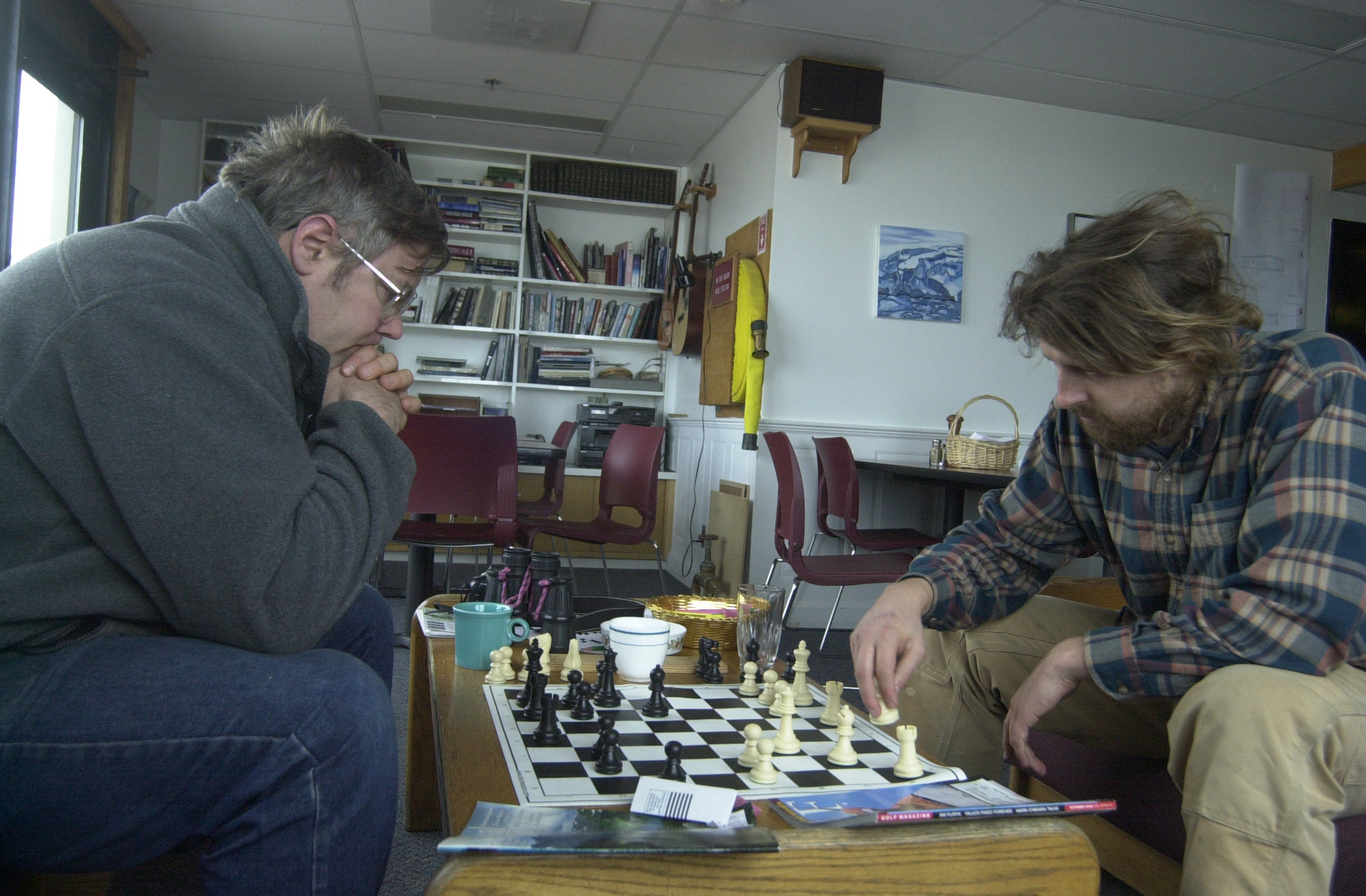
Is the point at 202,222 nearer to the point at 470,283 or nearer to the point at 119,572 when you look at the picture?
the point at 119,572

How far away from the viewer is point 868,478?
444 cm

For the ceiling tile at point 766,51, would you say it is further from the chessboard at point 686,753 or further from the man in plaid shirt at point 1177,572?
the chessboard at point 686,753

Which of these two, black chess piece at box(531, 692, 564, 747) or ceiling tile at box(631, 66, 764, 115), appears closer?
black chess piece at box(531, 692, 564, 747)

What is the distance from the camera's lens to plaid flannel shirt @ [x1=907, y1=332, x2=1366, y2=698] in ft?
3.28

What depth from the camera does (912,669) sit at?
3.97 feet

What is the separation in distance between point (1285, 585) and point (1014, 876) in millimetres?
459

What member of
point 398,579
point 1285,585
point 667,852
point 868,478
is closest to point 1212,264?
point 1285,585

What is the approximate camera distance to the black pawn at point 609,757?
94 centimetres

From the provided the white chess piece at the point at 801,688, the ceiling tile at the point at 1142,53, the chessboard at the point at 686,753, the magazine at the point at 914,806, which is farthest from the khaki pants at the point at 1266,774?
the ceiling tile at the point at 1142,53

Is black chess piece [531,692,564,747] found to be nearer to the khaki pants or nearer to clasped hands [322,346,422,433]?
clasped hands [322,346,422,433]

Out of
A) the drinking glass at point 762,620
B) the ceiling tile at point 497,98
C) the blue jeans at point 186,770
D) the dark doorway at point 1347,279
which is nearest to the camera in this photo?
the blue jeans at point 186,770

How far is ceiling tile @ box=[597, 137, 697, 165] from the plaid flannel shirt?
454 cm

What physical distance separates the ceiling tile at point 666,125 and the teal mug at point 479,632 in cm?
409

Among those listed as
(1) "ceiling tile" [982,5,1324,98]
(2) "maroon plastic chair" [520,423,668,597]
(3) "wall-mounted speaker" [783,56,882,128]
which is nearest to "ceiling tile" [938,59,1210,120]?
(1) "ceiling tile" [982,5,1324,98]
